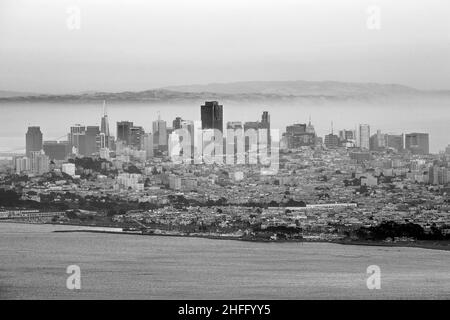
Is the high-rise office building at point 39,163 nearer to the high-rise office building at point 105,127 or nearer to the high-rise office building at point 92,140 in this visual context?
the high-rise office building at point 92,140

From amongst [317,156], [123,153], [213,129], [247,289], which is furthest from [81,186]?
[247,289]

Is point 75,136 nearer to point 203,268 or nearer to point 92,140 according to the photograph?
point 92,140

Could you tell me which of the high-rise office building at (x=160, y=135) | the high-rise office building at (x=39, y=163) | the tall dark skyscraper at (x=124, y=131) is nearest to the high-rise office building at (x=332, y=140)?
the high-rise office building at (x=160, y=135)

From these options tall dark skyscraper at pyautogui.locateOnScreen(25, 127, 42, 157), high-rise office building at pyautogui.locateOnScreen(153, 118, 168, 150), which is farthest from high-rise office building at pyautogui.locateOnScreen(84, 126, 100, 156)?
high-rise office building at pyautogui.locateOnScreen(153, 118, 168, 150)

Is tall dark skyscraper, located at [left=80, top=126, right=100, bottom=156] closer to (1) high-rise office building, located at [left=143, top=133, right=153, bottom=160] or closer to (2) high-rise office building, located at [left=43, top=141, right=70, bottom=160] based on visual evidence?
(2) high-rise office building, located at [left=43, top=141, right=70, bottom=160]

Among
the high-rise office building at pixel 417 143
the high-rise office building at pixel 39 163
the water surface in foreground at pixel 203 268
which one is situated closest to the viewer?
the water surface in foreground at pixel 203 268

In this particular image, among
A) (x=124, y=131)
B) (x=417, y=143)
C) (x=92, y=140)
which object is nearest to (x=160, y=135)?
(x=124, y=131)
